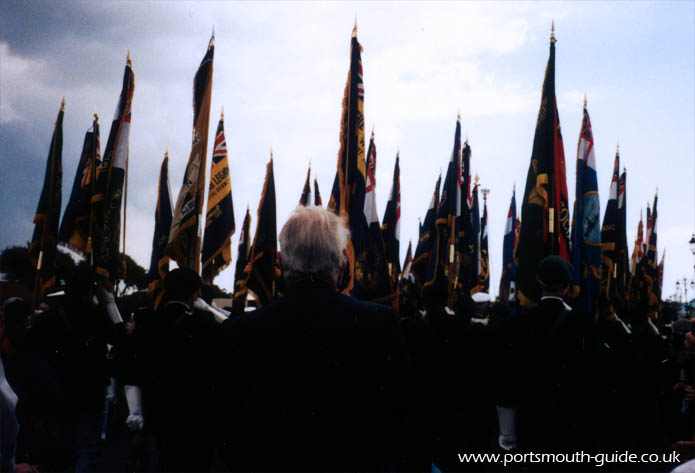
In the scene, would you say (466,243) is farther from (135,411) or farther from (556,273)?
(556,273)

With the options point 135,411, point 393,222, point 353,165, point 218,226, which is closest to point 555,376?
point 135,411

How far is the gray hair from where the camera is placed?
7.83ft

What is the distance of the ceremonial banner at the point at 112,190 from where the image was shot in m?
8.65

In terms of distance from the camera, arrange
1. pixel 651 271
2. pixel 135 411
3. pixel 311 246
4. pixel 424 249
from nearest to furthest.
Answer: pixel 311 246 → pixel 135 411 → pixel 424 249 → pixel 651 271

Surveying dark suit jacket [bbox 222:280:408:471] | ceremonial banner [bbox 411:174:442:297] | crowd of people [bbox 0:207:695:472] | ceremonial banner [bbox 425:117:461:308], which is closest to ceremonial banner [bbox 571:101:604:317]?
crowd of people [bbox 0:207:695:472]

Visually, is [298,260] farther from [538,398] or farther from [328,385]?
[538,398]

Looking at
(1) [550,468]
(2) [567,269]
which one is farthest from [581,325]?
(1) [550,468]

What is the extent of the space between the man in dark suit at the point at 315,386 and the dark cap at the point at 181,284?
3294mm

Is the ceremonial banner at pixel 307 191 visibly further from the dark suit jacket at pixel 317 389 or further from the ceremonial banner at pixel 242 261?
the dark suit jacket at pixel 317 389

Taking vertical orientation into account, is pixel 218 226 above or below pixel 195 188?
below

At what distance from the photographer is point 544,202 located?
713 centimetres

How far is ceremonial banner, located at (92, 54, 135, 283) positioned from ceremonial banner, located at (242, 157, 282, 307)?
106 inches

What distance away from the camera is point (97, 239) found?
8.77 meters

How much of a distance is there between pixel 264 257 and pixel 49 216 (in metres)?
3.59
